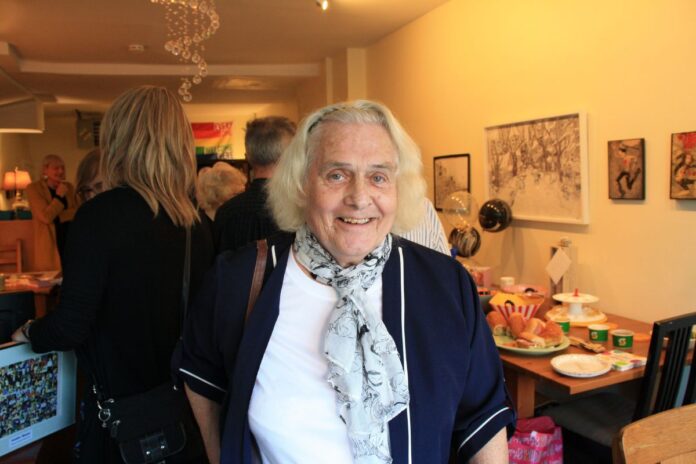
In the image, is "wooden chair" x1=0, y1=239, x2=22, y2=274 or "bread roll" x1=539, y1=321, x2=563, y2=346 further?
"wooden chair" x1=0, y1=239, x2=22, y2=274

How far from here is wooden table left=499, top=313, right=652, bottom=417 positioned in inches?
75.3

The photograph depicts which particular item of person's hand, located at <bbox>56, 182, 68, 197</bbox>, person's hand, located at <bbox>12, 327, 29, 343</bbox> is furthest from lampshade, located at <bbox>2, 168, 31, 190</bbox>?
person's hand, located at <bbox>12, 327, 29, 343</bbox>

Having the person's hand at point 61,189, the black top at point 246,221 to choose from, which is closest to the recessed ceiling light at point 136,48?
the person's hand at point 61,189

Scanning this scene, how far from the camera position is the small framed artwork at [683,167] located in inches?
95.7

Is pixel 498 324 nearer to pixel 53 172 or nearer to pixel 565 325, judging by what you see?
pixel 565 325

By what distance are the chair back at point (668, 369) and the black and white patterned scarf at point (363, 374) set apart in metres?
1.30

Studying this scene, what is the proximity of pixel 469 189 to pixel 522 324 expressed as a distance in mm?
1852

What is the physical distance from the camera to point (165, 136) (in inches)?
60.3

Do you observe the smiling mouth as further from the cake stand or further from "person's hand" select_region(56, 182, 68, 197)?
"person's hand" select_region(56, 182, 68, 197)

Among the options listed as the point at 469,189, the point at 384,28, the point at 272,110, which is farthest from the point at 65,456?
the point at 272,110

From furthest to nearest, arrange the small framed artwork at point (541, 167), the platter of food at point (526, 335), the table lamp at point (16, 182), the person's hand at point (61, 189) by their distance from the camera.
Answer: the table lamp at point (16, 182)
the person's hand at point (61, 189)
the small framed artwork at point (541, 167)
the platter of food at point (526, 335)

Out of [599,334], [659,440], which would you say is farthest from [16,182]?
[659,440]

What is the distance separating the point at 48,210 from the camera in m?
5.30

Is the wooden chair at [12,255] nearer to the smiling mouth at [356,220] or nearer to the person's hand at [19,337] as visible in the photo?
the person's hand at [19,337]
